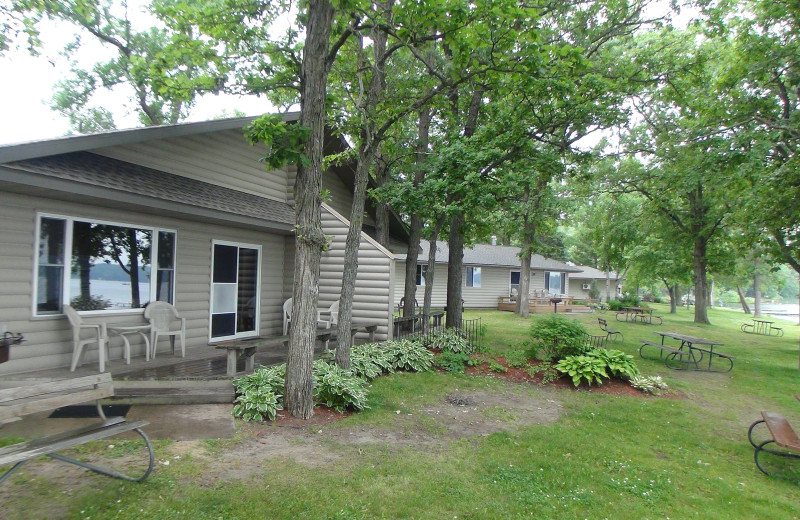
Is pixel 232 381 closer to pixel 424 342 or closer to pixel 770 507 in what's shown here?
pixel 424 342

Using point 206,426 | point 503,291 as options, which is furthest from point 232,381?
point 503,291

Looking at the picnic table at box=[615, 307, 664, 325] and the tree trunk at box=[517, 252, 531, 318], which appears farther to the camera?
the picnic table at box=[615, 307, 664, 325]

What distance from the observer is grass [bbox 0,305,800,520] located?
3510mm

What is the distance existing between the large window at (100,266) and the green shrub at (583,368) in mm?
7510

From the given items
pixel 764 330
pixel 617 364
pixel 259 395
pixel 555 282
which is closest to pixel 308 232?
pixel 259 395

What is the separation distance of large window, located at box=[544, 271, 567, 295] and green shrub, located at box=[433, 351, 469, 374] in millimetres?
23501

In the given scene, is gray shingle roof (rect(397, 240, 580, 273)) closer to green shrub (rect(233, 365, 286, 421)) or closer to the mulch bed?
the mulch bed

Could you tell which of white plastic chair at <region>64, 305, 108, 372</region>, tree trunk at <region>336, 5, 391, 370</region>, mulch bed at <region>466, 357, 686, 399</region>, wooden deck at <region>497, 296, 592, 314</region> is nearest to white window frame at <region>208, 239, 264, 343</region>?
white plastic chair at <region>64, 305, 108, 372</region>

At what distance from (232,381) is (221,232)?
377 cm

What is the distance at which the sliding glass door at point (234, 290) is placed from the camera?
8.80 meters

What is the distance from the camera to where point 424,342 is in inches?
413


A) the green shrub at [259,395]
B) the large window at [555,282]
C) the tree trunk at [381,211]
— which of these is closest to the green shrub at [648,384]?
the green shrub at [259,395]

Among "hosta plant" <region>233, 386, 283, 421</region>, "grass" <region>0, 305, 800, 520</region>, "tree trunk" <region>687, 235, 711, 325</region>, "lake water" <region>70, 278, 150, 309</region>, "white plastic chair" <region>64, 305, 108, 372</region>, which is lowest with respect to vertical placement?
"grass" <region>0, 305, 800, 520</region>

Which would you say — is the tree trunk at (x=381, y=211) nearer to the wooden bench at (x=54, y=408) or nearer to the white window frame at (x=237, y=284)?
the white window frame at (x=237, y=284)
